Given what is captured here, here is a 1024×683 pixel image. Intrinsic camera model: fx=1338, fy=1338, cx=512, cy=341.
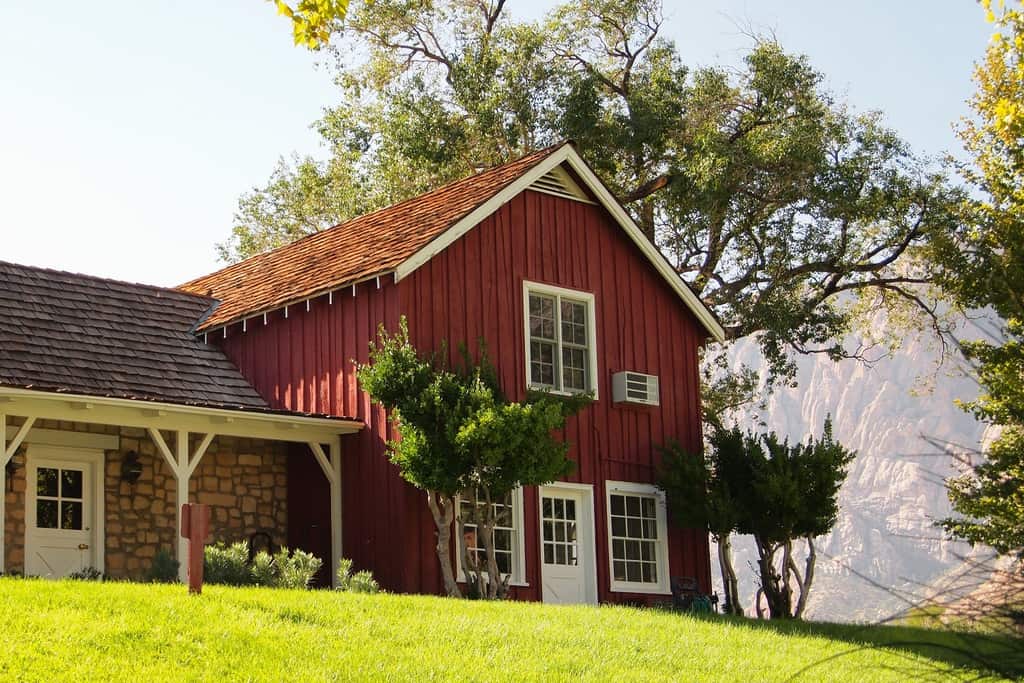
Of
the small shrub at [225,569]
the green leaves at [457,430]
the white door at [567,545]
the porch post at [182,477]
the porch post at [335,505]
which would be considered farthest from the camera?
the white door at [567,545]

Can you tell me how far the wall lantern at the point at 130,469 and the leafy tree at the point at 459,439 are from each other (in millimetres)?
3268

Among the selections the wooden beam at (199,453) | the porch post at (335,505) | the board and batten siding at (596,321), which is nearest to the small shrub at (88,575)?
the wooden beam at (199,453)

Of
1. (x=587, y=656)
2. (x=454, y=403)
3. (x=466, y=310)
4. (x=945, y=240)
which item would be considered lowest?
(x=587, y=656)

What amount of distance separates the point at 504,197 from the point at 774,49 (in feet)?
38.4

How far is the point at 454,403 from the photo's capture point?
16.3 m

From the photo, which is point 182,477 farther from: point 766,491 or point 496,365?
point 766,491

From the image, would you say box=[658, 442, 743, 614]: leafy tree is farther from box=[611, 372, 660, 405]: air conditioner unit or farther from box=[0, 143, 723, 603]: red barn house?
box=[611, 372, 660, 405]: air conditioner unit

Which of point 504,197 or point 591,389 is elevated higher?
point 504,197

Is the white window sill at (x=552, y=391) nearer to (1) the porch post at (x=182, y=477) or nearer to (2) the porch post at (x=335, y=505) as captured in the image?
(2) the porch post at (x=335, y=505)

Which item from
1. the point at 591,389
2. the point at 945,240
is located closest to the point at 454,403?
the point at 591,389

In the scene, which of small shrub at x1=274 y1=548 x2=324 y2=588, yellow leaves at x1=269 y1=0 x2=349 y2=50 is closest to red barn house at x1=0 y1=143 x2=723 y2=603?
small shrub at x1=274 y1=548 x2=324 y2=588

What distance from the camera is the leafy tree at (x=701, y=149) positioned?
1066 inches

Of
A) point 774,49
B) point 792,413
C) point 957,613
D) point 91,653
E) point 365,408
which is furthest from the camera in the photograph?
point 792,413

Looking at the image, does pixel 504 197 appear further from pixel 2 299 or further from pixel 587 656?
pixel 587 656
